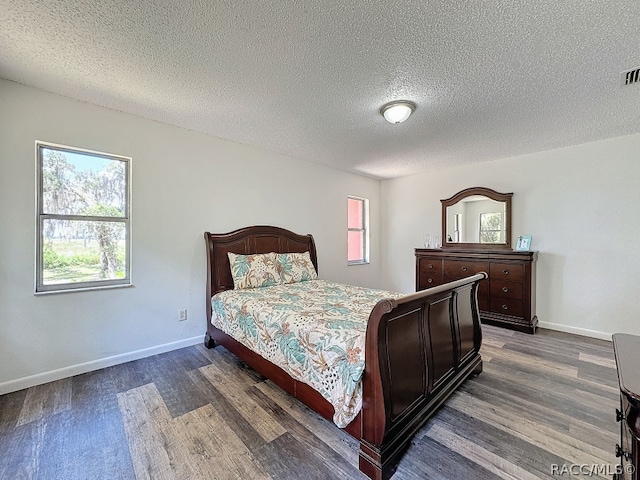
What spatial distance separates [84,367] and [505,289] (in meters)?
4.91

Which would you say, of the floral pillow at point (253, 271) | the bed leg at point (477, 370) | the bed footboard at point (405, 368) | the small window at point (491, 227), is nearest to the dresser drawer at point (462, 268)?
the small window at point (491, 227)

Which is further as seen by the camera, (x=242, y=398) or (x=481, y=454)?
(x=242, y=398)

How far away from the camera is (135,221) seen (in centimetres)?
277

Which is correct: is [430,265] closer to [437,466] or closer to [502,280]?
[502,280]

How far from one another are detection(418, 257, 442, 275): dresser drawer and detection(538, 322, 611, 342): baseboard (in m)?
1.49

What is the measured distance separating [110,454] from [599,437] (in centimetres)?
295

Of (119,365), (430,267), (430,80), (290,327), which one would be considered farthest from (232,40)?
(430,267)

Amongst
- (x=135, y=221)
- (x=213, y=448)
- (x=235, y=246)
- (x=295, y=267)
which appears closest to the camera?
(x=213, y=448)

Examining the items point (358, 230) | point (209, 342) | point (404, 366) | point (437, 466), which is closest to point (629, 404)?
point (404, 366)

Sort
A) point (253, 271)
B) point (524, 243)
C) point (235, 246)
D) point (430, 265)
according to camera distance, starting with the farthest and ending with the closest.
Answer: point (430, 265)
point (524, 243)
point (235, 246)
point (253, 271)

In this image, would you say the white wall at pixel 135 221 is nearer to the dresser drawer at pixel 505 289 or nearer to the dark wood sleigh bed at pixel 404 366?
the dark wood sleigh bed at pixel 404 366

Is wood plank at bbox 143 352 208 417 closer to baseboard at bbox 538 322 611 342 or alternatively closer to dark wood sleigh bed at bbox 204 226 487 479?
dark wood sleigh bed at bbox 204 226 487 479

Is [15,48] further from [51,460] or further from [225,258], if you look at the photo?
[51,460]

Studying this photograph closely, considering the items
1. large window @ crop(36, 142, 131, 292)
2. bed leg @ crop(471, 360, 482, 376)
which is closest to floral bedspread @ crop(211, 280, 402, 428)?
bed leg @ crop(471, 360, 482, 376)
